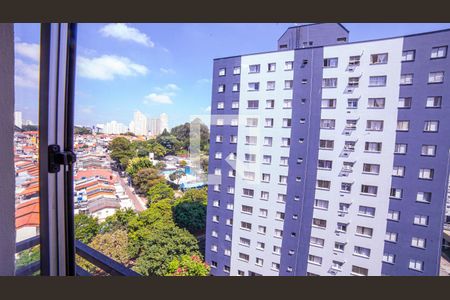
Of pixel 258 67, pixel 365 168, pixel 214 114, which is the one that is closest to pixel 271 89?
pixel 258 67

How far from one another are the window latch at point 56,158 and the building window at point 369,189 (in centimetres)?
312

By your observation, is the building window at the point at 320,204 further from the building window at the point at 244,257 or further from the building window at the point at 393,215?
the building window at the point at 244,257

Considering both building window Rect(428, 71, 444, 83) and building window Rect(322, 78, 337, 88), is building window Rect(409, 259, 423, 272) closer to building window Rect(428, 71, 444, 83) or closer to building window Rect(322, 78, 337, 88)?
building window Rect(428, 71, 444, 83)

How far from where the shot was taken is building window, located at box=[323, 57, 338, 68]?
2.61m

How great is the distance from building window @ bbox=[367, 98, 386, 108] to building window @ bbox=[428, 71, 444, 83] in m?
0.50

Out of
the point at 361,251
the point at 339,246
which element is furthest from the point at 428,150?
the point at 339,246

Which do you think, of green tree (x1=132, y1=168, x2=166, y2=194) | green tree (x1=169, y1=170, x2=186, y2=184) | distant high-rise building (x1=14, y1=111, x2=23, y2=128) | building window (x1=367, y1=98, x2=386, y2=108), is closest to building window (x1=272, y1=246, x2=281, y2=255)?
green tree (x1=169, y1=170, x2=186, y2=184)

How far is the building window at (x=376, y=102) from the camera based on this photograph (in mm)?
2483

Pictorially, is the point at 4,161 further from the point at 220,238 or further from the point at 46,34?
→ the point at 220,238

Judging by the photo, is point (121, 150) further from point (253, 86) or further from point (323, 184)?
point (323, 184)

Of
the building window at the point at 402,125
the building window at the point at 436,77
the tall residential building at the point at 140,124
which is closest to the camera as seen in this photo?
the tall residential building at the point at 140,124

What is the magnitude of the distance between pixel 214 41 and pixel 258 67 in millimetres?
1040

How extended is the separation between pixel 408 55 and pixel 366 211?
213cm

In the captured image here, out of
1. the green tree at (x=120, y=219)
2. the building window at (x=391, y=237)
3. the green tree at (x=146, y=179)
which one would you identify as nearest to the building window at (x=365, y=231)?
the building window at (x=391, y=237)
